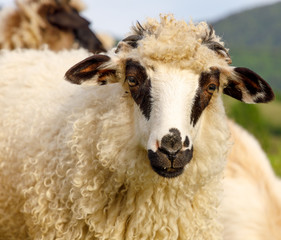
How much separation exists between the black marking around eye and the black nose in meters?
0.27

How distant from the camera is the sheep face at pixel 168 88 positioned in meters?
2.80

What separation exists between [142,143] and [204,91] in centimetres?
50

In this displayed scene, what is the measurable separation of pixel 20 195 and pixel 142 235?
106 cm

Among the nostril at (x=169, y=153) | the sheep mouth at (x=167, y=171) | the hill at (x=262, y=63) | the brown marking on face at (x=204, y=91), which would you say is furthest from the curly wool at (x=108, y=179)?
the hill at (x=262, y=63)

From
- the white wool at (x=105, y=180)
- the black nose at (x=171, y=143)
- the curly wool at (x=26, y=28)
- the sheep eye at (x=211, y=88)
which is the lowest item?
the white wool at (x=105, y=180)

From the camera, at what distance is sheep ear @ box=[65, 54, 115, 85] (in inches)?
126

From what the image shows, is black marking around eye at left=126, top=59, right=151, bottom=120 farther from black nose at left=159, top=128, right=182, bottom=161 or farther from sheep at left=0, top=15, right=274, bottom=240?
black nose at left=159, top=128, right=182, bottom=161

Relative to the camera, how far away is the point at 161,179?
10.4ft

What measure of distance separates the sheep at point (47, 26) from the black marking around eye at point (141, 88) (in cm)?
436

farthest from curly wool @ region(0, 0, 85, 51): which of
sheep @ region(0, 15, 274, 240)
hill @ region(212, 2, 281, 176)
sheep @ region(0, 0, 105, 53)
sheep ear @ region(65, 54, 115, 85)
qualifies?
sheep ear @ region(65, 54, 115, 85)

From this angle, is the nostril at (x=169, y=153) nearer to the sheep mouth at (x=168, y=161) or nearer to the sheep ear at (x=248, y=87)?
the sheep mouth at (x=168, y=161)

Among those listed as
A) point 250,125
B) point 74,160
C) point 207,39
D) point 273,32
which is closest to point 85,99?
point 74,160

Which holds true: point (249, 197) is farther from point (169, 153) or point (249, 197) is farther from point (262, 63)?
point (262, 63)

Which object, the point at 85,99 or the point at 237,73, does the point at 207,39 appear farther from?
the point at 85,99
